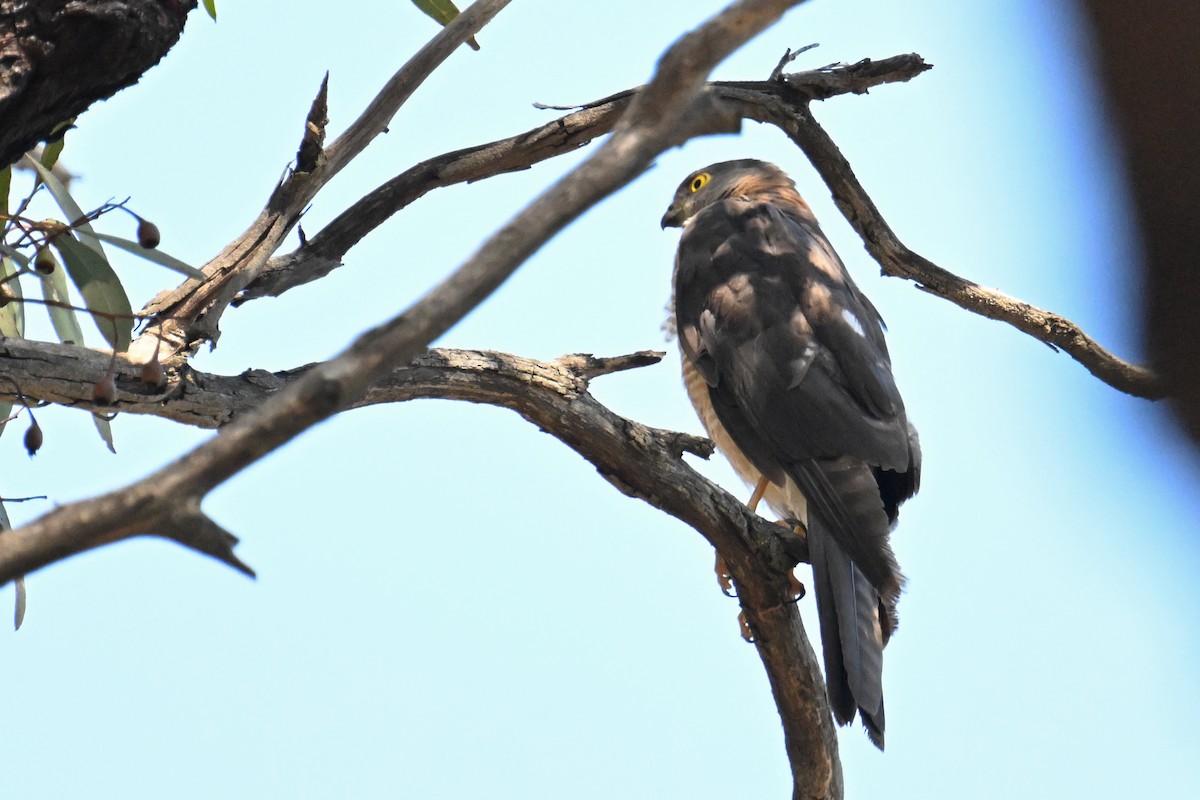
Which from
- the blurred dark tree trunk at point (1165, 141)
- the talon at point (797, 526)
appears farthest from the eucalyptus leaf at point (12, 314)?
the blurred dark tree trunk at point (1165, 141)

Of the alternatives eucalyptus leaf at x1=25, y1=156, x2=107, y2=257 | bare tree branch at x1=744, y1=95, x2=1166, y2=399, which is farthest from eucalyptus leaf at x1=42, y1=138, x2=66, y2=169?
bare tree branch at x1=744, y1=95, x2=1166, y2=399

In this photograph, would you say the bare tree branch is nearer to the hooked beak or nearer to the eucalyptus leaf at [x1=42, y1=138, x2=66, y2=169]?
the eucalyptus leaf at [x1=42, y1=138, x2=66, y2=169]

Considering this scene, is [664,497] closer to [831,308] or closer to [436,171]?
[436,171]

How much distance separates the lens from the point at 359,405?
10.1 feet

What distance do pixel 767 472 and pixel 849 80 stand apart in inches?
50.5

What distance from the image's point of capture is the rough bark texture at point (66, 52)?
193 centimetres

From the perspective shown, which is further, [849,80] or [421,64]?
[849,80]

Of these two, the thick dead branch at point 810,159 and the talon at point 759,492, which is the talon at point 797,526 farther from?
the thick dead branch at point 810,159

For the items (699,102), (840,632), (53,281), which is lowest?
(699,102)

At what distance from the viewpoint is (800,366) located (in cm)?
407

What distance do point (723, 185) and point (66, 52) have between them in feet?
13.5

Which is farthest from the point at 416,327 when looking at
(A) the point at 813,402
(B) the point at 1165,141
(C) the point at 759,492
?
(C) the point at 759,492

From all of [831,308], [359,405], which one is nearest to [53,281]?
[359,405]

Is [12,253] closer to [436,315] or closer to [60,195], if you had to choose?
[60,195]
